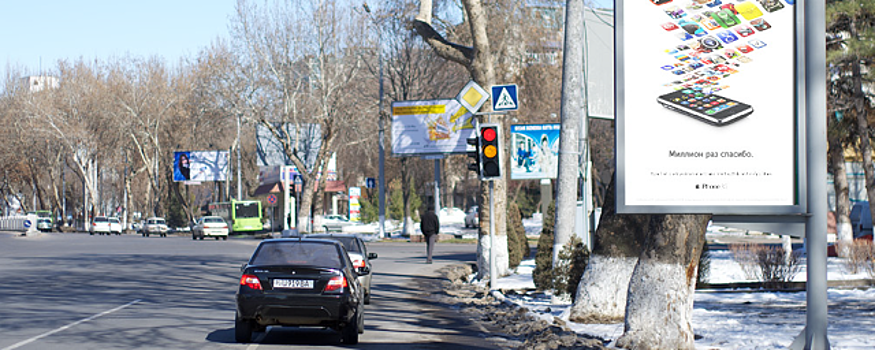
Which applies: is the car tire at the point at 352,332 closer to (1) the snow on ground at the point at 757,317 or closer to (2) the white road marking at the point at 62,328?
(1) the snow on ground at the point at 757,317

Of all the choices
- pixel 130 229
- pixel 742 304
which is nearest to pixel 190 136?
pixel 130 229

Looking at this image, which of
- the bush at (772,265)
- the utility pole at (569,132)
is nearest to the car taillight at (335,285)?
the utility pole at (569,132)

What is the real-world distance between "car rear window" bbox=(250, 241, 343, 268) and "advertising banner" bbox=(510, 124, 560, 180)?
2822cm

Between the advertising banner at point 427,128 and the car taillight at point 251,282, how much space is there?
30.0 metres

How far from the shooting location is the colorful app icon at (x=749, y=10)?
850 cm

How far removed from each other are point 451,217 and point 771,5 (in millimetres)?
71508

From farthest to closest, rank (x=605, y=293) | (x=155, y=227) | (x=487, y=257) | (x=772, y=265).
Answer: (x=155, y=227) < (x=487, y=257) < (x=772, y=265) < (x=605, y=293)

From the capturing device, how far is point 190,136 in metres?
78.4

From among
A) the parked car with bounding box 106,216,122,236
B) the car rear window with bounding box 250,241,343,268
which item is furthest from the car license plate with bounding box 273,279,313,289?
the parked car with bounding box 106,216,122,236

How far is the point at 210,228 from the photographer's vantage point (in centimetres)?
5738

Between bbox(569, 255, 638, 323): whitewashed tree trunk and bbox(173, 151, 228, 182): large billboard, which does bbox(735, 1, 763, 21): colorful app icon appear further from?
bbox(173, 151, 228, 182): large billboard

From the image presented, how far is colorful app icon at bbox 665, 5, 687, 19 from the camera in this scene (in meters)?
8.74

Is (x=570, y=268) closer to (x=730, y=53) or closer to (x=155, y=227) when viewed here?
(x=730, y=53)

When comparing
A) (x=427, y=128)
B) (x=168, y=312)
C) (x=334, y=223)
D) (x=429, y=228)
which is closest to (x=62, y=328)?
(x=168, y=312)
